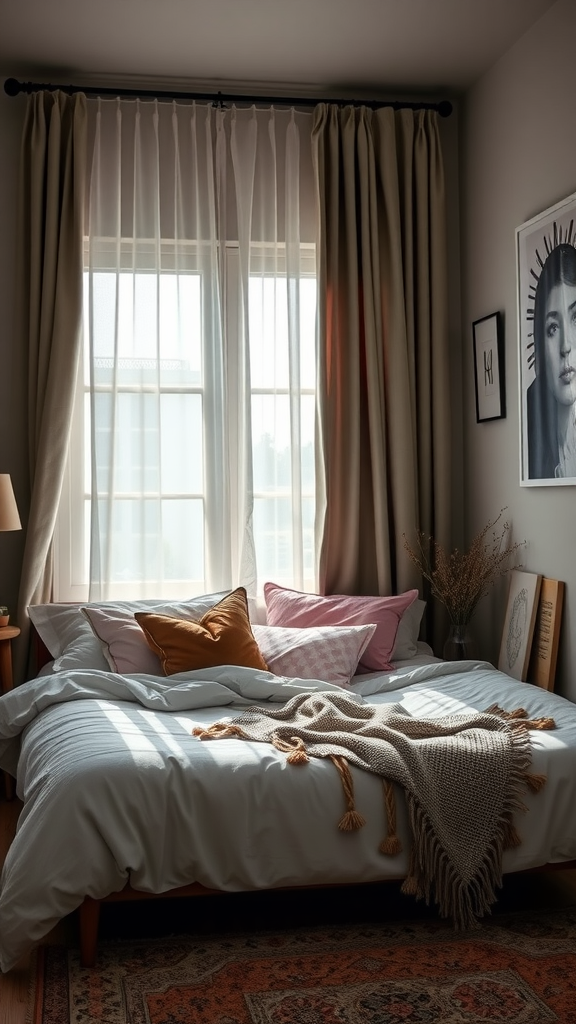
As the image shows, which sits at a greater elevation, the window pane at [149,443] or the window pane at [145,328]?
the window pane at [145,328]

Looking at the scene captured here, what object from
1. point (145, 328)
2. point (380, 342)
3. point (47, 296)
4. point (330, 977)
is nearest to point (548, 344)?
point (380, 342)

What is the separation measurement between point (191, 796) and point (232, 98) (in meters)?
2.97

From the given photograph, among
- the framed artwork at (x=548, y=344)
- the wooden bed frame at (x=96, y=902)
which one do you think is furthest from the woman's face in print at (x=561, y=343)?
the wooden bed frame at (x=96, y=902)

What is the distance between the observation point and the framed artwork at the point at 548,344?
3.29 meters

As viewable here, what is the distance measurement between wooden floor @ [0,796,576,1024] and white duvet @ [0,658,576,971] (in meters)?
0.21

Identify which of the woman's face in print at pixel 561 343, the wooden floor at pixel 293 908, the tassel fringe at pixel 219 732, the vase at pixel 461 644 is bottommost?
the wooden floor at pixel 293 908

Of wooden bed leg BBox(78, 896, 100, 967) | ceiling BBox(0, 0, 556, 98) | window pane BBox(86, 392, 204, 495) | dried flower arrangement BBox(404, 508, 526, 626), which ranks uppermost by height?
ceiling BBox(0, 0, 556, 98)

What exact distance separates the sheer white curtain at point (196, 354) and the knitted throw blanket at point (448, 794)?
1464 mm

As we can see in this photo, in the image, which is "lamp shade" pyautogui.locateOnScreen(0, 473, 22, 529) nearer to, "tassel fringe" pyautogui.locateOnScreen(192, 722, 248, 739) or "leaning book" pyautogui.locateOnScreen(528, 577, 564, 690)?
"tassel fringe" pyautogui.locateOnScreen(192, 722, 248, 739)

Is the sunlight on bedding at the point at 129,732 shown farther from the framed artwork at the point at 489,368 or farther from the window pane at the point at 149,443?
the framed artwork at the point at 489,368

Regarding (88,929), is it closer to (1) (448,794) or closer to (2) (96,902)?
(2) (96,902)

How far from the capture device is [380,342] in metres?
4.13

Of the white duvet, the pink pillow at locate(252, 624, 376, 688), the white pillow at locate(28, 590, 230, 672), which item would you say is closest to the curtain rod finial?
the white pillow at locate(28, 590, 230, 672)

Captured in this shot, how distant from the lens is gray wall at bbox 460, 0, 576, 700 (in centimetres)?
338
